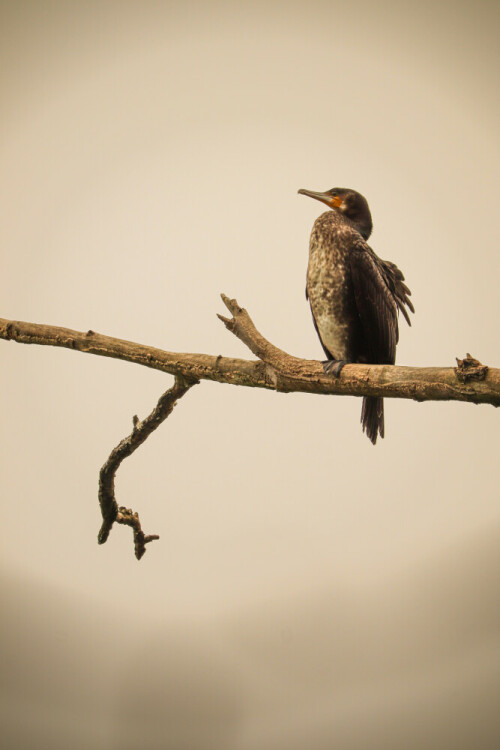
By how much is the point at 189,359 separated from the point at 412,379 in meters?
0.94

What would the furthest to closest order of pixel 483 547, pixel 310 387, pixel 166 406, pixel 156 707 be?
pixel 483 547 → pixel 156 707 → pixel 166 406 → pixel 310 387

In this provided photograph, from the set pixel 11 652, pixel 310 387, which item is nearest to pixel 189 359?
pixel 310 387

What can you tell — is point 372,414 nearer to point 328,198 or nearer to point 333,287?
point 333,287

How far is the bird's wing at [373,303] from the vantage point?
8.72ft

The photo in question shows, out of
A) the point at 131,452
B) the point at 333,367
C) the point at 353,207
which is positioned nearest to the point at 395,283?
the point at 353,207

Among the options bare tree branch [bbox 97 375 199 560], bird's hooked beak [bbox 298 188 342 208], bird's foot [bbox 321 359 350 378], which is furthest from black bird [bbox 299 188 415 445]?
bare tree branch [bbox 97 375 199 560]

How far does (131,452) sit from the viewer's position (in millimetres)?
2812

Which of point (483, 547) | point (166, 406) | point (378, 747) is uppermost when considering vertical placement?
point (166, 406)

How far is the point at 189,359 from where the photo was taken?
7.98 ft

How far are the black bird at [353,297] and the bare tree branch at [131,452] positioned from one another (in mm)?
755

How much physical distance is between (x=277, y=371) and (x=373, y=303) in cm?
69

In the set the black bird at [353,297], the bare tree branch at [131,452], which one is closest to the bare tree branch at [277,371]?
the bare tree branch at [131,452]

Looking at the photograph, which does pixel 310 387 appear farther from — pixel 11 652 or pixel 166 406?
pixel 11 652

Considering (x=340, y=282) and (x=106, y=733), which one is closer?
(x=340, y=282)
